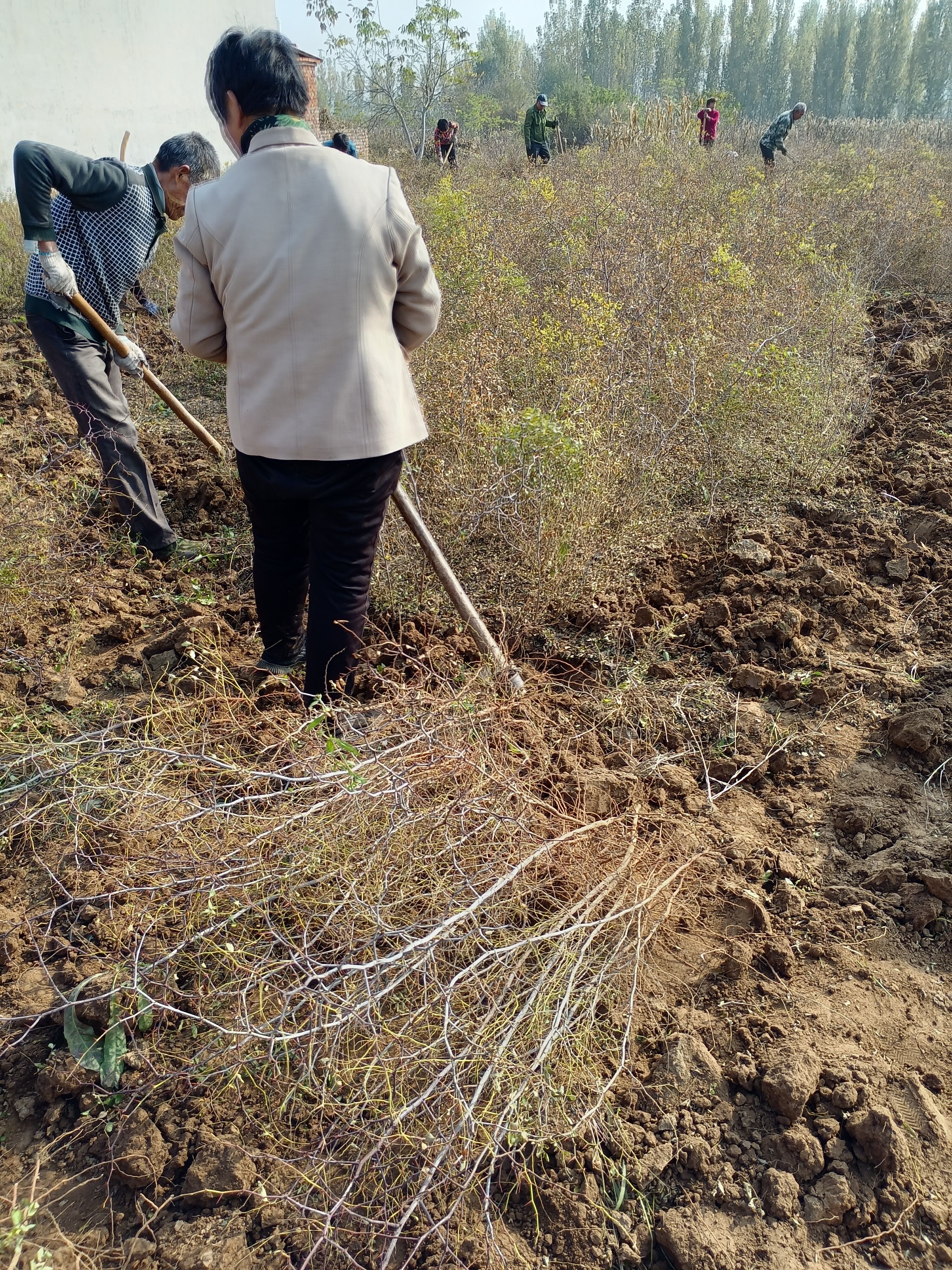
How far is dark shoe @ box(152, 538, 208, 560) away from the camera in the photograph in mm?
3691

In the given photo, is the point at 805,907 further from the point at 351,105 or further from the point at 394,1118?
the point at 351,105

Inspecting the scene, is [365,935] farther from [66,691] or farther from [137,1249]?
[66,691]

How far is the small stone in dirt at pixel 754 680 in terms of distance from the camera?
2922mm

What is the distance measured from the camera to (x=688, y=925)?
2098mm

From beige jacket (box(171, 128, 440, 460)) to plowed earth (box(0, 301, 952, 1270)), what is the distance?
0.77 meters

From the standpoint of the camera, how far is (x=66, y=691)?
111 inches

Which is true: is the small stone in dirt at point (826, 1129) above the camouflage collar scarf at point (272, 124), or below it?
below

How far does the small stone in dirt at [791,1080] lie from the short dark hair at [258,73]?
99.3 inches

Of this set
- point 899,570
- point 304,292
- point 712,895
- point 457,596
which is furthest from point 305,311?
point 899,570

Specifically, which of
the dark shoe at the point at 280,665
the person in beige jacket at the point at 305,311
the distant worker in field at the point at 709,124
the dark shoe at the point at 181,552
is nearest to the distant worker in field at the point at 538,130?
the distant worker in field at the point at 709,124

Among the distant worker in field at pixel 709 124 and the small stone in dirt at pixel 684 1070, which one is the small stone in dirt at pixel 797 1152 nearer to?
the small stone in dirt at pixel 684 1070

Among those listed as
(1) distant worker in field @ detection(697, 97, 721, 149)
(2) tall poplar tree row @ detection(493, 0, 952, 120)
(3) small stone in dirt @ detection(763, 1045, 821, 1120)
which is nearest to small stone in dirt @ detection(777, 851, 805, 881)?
(3) small stone in dirt @ detection(763, 1045, 821, 1120)

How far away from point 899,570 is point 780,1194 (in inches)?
109

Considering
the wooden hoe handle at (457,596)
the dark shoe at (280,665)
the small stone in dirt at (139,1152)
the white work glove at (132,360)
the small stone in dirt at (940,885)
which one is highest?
the white work glove at (132,360)
